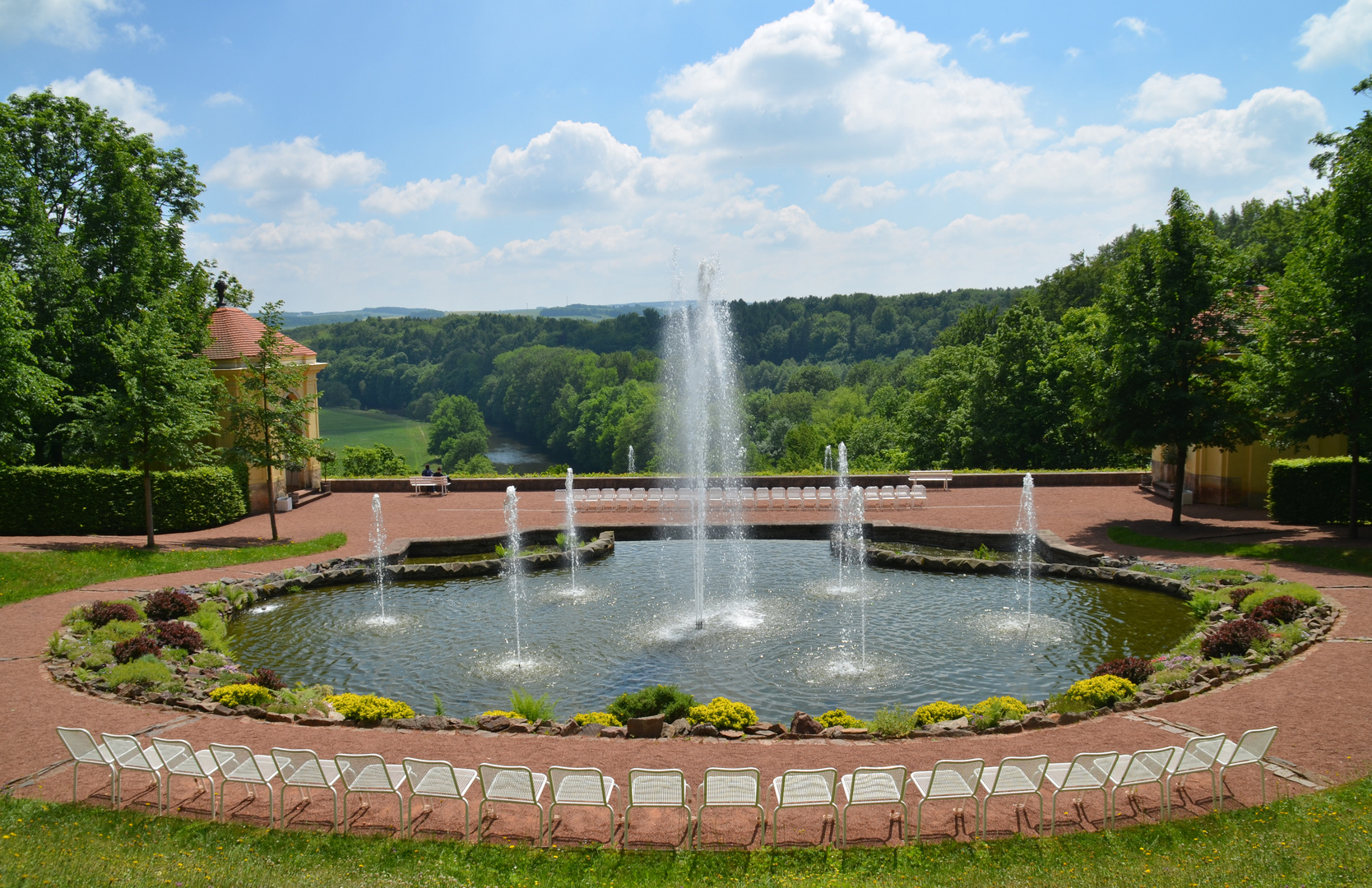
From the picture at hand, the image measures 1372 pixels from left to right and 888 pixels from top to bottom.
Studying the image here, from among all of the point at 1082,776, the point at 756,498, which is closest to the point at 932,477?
the point at 756,498

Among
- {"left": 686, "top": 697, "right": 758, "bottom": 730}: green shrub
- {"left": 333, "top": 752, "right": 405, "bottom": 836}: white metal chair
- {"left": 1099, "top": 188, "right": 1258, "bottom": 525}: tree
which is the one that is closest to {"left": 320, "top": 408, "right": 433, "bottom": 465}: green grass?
{"left": 1099, "top": 188, "right": 1258, "bottom": 525}: tree

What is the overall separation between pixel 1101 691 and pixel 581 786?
22.3ft

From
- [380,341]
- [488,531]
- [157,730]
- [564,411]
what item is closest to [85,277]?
[488,531]

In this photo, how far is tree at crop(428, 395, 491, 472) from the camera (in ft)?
335

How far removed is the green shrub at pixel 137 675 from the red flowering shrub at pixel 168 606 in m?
3.22

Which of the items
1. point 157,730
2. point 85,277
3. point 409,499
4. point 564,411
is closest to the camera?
point 157,730

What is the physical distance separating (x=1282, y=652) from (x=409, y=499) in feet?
79.4

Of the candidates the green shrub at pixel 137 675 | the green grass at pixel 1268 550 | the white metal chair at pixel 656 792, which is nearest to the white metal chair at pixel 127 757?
the green shrub at pixel 137 675

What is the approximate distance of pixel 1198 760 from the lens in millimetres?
7777

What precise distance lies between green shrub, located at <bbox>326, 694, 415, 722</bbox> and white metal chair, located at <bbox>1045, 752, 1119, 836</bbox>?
7.28 meters

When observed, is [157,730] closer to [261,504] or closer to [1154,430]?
[261,504]

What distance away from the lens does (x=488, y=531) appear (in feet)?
76.4

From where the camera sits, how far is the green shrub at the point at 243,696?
10891 millimetres

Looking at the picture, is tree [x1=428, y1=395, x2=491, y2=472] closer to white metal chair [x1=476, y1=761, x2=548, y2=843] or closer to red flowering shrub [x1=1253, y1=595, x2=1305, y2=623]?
red flowering shrub [x1=1253, y1=595, x2=1305, y2=623]
